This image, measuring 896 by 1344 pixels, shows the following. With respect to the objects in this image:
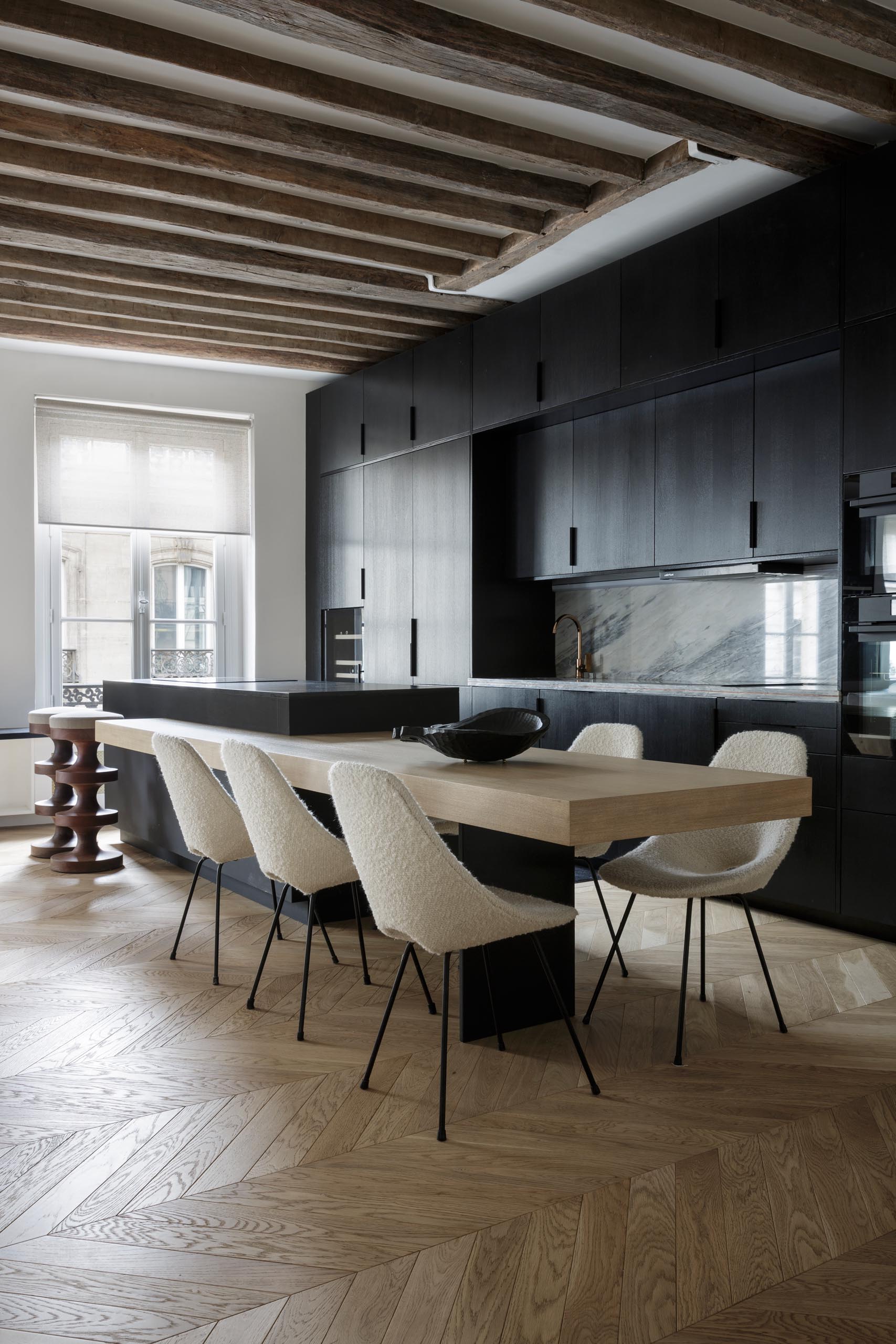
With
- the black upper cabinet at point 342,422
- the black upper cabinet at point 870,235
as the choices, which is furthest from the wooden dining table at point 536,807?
the black upper cabinet at point 342,422

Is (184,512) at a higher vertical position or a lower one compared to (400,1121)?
higher

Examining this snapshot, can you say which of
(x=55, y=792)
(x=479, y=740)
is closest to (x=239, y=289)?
(x=55, y=792)

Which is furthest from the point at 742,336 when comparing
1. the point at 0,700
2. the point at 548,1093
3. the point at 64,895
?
the point at 0,700

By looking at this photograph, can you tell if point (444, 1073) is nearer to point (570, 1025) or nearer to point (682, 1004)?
point (570, 1025)

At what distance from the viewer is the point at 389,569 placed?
6844mm

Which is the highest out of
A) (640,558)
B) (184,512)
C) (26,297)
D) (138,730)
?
(26,297)

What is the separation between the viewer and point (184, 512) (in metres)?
7.30

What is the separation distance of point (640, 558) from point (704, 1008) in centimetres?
252

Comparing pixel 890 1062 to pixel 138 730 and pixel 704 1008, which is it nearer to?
pixel 704 1008

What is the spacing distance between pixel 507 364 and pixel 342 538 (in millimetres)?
2039

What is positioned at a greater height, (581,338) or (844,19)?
(844,19)

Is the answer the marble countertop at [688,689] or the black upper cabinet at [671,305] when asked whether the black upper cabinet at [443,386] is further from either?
the marble countertop at [688,689]

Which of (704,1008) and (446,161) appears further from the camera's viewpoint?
(446,161)

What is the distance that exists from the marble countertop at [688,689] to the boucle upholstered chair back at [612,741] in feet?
2.82
